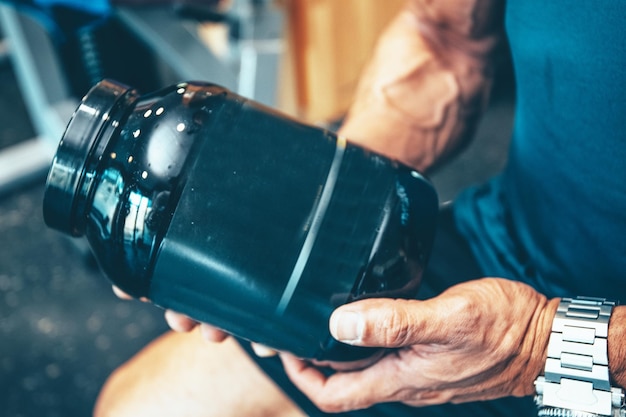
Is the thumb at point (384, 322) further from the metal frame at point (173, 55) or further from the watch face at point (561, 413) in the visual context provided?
the metal frame at point (173, 55)

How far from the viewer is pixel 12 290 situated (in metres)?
1.29

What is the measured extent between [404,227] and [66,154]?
24cm

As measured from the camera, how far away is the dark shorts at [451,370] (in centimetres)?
57

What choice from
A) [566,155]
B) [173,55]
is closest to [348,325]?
[566,155]

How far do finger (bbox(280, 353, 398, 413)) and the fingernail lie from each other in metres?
0.09

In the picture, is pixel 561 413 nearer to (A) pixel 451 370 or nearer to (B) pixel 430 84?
(A) pixel 451 370

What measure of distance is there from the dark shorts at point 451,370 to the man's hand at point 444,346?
29 millimetres

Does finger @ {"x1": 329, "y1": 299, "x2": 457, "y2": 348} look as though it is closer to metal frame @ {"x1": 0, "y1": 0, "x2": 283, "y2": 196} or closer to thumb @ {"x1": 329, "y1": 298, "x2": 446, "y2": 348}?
thumb @ {"x1": 329, "y1": 298, "x2": 446, "y2": 348}

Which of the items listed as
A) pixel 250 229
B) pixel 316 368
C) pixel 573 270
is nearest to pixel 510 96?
pixel 573 270

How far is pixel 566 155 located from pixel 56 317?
3.42 feet

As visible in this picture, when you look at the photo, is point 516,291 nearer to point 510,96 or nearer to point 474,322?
point 474,322

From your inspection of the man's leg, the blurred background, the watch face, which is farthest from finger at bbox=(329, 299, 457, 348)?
the blurred background

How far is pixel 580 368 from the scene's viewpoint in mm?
466

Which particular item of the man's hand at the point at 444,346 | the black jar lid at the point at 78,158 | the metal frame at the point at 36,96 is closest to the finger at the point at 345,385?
the man's hand at the point at 444,346
